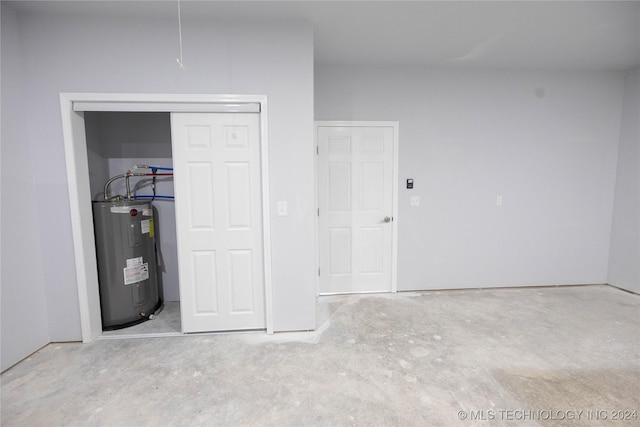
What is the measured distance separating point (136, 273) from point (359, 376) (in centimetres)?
218

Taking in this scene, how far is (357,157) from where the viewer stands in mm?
3455

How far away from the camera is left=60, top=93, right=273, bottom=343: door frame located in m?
2.36

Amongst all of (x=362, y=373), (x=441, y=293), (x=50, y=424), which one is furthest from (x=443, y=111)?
(x=50, y=424)

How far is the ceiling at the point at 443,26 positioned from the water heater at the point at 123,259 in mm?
1563

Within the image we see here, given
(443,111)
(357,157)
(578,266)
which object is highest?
(443,111)

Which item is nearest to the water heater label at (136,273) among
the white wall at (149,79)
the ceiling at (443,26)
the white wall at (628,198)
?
the white wall at (149,79)

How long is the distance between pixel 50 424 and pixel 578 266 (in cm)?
525

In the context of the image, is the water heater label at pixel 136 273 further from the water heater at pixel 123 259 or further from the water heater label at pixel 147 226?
the water heater label at pixel 147 226

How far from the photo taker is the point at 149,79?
2387 mm

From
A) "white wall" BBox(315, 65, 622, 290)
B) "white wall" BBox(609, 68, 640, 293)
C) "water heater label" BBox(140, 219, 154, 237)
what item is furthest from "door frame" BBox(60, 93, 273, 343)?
"white wall" BBox(609, 68, 640, 293)

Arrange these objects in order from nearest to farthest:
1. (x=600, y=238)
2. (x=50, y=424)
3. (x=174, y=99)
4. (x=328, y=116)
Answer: (x=50, y=424) < (x=174, y=99) < (x=328, y=116) < (x=600, y=238)

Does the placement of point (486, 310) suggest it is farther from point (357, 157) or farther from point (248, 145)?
point (248, 145)

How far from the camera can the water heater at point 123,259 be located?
103 inches

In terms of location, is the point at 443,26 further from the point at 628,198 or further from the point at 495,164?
the point at 628,198
